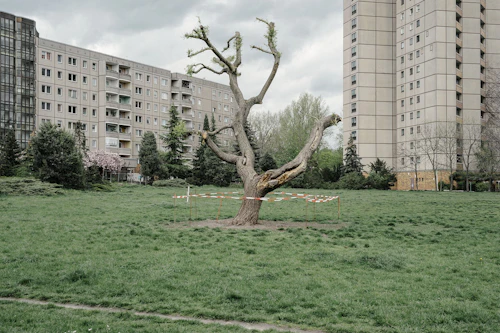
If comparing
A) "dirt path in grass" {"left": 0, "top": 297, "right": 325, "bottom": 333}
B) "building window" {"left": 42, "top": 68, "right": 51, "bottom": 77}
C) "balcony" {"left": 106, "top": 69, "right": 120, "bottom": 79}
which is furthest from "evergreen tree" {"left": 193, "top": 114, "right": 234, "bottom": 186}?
"dirt path in grass" {"left": 0, "top": 297, "right": 325, "bottom": 333}

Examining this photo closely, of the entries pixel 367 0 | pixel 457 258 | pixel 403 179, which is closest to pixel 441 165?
pixel 403 179

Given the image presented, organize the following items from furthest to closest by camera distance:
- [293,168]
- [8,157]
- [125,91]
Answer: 1. [125,91]
2. [8,157]
3. [293,168]

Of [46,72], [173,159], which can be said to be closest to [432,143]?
[173,159]

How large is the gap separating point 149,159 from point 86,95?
1051 inches

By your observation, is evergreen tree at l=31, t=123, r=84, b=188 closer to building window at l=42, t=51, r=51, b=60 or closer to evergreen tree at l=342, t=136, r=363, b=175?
evergreen tree at l=342, t=136, r=363, b=175

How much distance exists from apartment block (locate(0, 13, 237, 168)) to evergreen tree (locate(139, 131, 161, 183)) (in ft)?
57.2

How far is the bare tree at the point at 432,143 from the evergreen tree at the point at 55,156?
43082mm

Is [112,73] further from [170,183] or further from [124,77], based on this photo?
[170,183]

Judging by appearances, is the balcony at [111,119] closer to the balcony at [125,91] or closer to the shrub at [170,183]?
the balcony at [125,91]

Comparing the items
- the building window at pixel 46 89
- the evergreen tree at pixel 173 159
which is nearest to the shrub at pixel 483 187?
the evergreen tree at pixel 173 159

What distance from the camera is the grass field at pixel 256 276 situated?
20.4ft

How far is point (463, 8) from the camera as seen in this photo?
6862cm

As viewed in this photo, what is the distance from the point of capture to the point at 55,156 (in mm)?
35125

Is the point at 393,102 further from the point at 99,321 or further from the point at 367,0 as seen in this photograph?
the point at 99,321
